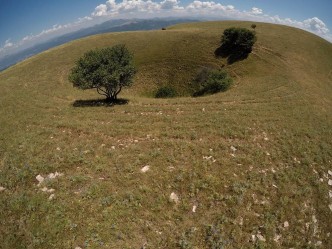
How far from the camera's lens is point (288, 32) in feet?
263

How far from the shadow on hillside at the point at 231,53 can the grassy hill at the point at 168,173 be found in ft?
85.0

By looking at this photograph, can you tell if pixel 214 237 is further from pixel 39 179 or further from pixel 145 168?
pixel 39 179

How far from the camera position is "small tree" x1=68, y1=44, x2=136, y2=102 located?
3253cm

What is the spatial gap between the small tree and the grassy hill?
3.79 metres

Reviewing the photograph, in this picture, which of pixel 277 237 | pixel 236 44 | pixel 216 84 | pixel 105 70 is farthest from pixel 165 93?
pixel 277 237

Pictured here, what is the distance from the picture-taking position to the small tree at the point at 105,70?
3253cm

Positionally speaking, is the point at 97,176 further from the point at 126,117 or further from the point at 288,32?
the point at 288,32

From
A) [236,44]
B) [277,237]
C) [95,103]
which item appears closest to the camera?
[277,237]

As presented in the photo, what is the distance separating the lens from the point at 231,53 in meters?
62.5

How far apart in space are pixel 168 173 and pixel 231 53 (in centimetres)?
5283

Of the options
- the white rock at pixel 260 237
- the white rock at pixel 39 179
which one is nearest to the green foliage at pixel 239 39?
the white rock at pixel 260 237

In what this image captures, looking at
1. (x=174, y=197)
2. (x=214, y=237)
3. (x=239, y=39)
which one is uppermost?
(x=239, y=39)

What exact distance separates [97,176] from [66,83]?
37683 millimetres

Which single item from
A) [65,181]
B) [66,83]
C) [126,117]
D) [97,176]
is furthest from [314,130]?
[66,83]
